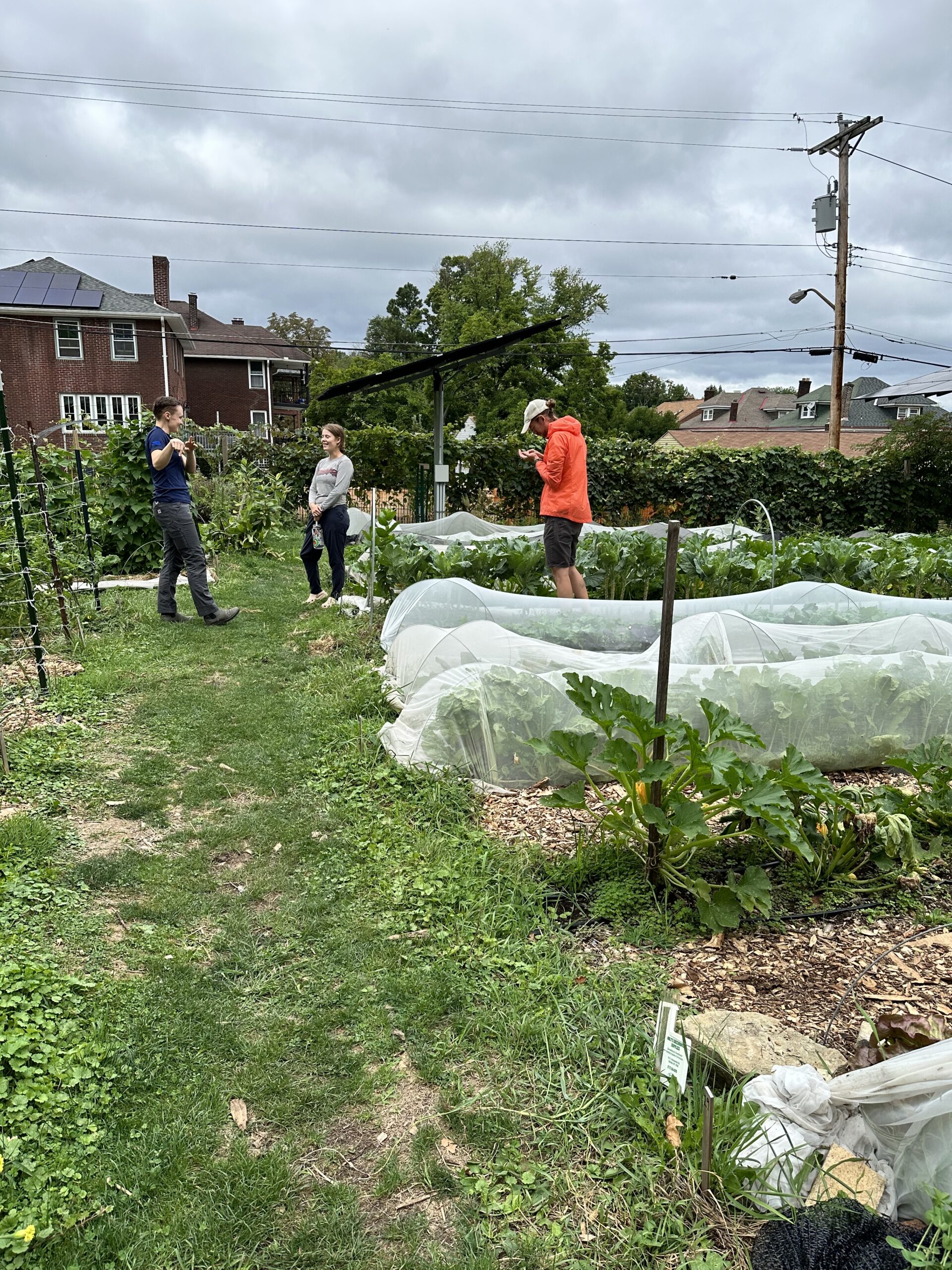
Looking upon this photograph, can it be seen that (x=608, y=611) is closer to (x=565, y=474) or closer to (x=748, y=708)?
(x=748, y=708)

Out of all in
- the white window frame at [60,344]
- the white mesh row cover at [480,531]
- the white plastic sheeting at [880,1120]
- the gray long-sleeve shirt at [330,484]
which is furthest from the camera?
the white window frame at [60,344]

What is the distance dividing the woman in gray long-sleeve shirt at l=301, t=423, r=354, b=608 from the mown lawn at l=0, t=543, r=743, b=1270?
11.6 ft

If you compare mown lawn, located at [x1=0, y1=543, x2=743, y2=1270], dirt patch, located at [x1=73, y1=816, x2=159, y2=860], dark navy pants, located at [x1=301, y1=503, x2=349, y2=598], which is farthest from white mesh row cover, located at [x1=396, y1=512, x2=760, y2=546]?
dirt patch, located at [x1=73, y1=816, x2=159, y2=860]

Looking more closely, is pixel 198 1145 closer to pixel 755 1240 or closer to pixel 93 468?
pixel 755 1240

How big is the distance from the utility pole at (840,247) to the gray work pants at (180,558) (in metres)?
14.9

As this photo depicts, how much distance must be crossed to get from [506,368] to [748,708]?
3474 cm

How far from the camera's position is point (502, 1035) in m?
2.31

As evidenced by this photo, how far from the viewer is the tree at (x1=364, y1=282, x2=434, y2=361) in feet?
155

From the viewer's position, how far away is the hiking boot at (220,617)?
22.7 feet

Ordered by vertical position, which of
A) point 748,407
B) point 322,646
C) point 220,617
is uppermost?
point 748,407

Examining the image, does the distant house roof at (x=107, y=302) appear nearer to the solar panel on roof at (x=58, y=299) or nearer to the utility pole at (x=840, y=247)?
the solar panel on roof at (x=58, y=299)

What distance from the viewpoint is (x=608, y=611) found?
5.26 meters

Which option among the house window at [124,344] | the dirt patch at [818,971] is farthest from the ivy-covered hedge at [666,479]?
the house window at [124,344]

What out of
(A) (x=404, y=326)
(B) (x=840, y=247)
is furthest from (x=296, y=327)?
(B) (x=840, y=247)
